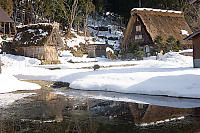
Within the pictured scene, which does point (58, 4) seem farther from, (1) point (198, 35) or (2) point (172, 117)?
(2) point (172, 117)

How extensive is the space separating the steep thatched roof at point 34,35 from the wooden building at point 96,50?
510cm

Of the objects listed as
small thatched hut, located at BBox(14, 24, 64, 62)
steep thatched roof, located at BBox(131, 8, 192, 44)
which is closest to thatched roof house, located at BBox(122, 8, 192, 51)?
steep thatched roof, located at BBox(131, 8, 192, 44)

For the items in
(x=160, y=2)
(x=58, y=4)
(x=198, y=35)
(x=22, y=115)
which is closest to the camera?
(x=22, y=115)

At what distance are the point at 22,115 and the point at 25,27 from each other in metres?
25.7

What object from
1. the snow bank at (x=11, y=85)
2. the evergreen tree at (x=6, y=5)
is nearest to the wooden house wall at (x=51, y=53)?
the evergreen tree at (x=6, y=5)

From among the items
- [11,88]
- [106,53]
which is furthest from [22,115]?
[106,53]

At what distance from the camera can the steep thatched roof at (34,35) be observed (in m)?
29.6

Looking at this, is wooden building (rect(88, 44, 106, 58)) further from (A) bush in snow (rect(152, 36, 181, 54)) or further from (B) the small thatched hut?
(A) bush in snow (rect(152, 36, 181, 54))

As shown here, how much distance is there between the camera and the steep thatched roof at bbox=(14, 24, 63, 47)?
29.6 m

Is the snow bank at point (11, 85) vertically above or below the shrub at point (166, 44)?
below

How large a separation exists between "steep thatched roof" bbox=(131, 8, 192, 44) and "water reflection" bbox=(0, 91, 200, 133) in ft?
83.9

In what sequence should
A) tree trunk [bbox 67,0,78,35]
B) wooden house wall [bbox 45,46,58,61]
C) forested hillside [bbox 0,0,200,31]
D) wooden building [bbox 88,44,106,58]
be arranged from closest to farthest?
wooden house wall [bbox 45,46,58,61] < wooden building [bbox 88,44,106,58] < forested hillside [bbox 0,0,200,31] < tree trunk [bbox 67,0,78,35]

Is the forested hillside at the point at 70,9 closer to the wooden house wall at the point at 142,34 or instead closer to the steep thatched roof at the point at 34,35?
the steep thatched roof at the point at 34,35

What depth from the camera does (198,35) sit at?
1633cm
